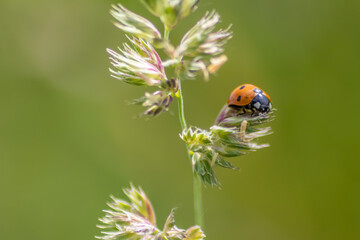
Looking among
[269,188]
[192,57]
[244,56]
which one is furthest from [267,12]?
[192,57]

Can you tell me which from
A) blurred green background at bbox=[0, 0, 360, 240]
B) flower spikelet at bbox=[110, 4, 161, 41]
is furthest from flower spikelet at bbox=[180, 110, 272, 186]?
blurred green background at bbox=[0, 0, 360, 240]

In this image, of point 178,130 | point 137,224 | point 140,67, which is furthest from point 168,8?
point 178,130

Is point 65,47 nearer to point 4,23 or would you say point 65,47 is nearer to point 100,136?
point 4,23

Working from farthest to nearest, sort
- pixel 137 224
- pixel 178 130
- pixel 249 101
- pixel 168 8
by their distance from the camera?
pixel 178 130
pixel 249 101
pixel 137 224
pixel 168 8

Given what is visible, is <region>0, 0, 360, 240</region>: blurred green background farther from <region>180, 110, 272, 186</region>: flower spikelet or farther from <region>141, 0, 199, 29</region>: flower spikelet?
<region>141, 0, 199, 29</region>: flower spikelet

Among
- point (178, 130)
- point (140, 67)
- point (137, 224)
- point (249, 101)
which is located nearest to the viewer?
point (140, 67)

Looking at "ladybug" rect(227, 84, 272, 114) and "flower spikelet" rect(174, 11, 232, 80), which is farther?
"ladybug" rect(227, 84, 272, 114)

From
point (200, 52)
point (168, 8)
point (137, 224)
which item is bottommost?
point (137, 224)

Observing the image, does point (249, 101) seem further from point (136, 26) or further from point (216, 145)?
point (136, 26)
